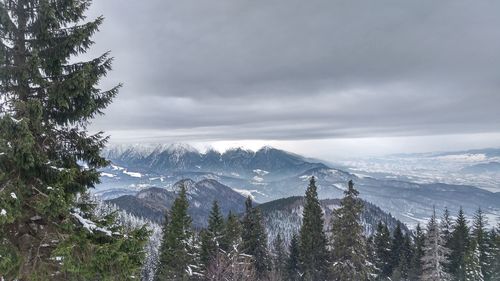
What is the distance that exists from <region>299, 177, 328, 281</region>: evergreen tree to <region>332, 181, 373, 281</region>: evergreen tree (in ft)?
23.0

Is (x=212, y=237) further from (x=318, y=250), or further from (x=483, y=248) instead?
(x=483, y=248)

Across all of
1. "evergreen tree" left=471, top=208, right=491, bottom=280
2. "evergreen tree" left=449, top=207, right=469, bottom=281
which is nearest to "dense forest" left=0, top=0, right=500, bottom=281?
"evergreen tree" left=471, top=208, right=491, bottom=280

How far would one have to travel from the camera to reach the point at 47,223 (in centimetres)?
1048

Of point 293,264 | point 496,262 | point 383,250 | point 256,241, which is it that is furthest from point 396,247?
point 256,241

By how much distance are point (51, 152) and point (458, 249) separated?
6759 cm

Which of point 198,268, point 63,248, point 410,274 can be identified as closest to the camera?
point 63,248

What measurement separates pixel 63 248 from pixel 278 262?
70.8m

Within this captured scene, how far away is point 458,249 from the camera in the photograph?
6231cm

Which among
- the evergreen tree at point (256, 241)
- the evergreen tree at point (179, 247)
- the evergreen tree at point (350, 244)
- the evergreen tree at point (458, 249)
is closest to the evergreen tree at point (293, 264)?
the evergreen tree at point (256, 241)

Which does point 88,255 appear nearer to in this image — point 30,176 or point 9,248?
point 9,248

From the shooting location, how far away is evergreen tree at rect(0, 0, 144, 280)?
9.43 meters

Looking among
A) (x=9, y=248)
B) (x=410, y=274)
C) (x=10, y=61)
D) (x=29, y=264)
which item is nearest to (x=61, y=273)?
(x=29, y=264)

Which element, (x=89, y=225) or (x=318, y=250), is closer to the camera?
(x=89, y=225)

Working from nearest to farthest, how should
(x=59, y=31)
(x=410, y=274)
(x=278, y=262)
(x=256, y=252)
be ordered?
1. (x=59, y=31)
2. (x=256, y=252)
3. (x=410, y=274)
4. (x=278, y=262)
